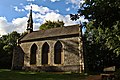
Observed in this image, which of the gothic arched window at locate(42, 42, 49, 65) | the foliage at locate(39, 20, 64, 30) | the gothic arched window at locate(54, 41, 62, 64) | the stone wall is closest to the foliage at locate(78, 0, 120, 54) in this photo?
the stone wall

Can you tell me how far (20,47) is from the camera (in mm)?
44250

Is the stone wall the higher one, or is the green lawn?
the stone wall

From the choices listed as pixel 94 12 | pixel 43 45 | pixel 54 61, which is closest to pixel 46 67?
pixel 54 61

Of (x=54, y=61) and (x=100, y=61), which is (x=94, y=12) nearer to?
(x=54, y=61)

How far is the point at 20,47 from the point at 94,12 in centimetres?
2720

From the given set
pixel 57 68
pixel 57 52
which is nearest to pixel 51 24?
pixel 57 52

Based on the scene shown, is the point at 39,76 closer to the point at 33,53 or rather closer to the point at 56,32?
the point at 56,32

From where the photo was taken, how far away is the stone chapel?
37031 mm

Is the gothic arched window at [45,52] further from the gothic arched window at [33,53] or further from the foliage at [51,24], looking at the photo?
the foliage at [51,24]

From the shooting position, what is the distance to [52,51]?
39438 mm

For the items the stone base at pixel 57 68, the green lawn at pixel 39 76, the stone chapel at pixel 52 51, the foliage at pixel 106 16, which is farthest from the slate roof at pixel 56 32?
the foliage at pixel 106 16

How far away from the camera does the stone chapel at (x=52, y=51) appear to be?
121 ft

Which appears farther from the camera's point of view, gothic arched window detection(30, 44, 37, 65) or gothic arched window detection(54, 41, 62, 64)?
gothic arched window detection(30, 44, 37, 65)

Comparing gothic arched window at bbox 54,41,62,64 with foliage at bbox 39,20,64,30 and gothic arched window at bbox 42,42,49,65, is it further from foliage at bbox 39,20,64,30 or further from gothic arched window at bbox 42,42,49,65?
foliage at bbox 39,20,64,30
